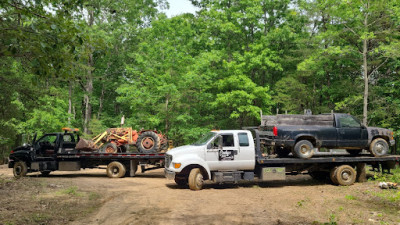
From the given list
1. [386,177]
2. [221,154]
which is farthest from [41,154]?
[386,177]

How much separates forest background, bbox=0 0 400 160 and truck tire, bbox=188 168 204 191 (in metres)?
11.2

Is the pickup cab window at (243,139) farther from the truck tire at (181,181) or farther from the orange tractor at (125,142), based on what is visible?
the orange tractor at (125,142)

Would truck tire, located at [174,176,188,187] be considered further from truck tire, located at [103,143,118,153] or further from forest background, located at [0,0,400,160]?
forest background, located at [0,0,400,160]

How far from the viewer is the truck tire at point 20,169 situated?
1545 cm

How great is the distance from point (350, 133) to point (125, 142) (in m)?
10.4

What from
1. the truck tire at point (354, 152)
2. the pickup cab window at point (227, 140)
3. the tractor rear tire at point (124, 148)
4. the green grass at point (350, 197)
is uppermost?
the pickup cab window at point (227, 140)

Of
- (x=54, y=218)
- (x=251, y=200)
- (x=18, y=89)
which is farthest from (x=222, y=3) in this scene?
(x=54, y=218)

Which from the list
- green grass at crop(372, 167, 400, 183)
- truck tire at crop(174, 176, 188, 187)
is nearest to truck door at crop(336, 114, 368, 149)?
green grass at crop(372, 167, 400, 183)

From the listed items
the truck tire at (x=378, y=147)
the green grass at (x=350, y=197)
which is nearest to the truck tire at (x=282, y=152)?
the truck tire at (x=378, y=147)

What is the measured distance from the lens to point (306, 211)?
817cm

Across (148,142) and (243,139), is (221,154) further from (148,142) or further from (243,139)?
(148,142)

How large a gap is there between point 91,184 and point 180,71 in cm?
1509

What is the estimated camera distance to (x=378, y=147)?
1273cm

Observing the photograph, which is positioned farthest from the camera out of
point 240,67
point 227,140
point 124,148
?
point 240,67
